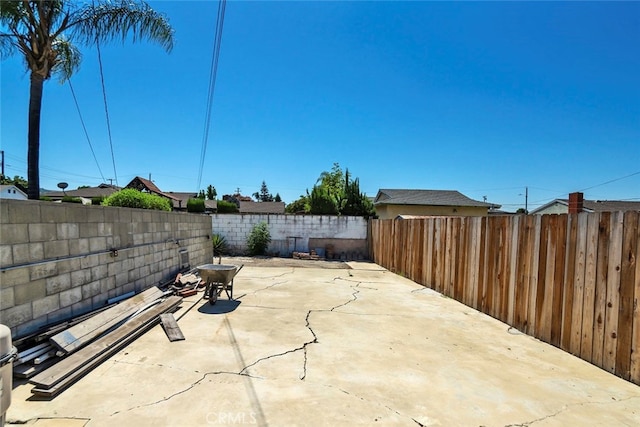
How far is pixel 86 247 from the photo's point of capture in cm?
415

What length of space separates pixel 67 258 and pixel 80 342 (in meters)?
1.09

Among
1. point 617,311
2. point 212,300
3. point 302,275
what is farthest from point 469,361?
point 302,275

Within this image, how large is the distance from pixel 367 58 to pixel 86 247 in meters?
7.96

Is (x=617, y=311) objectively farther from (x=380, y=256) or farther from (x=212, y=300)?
(x=380, y=256)

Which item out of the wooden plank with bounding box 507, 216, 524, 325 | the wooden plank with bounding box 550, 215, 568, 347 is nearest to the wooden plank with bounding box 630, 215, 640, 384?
the wooden plank with bounding box 550, 215, 568, 347

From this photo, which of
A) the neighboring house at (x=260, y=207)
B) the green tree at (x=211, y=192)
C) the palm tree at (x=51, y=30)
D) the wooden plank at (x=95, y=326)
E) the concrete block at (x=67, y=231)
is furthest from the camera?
the green tree at (x=211, y=192)

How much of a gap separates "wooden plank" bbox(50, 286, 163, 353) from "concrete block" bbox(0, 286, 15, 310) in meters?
0.51

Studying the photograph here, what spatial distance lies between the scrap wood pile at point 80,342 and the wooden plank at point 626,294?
4.83 meters

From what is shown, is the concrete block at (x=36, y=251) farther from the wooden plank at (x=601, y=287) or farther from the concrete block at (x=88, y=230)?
the wooden plank at (x=601, y=287)

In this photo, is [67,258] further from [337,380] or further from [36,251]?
[337,380]

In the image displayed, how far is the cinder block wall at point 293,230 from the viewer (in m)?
14.0

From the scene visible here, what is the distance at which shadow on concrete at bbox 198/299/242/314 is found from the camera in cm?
525

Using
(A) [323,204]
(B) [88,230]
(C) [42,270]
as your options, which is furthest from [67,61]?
(A) [323,204]

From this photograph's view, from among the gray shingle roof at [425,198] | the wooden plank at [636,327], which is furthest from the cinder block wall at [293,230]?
the wooden plank at [636,327]
